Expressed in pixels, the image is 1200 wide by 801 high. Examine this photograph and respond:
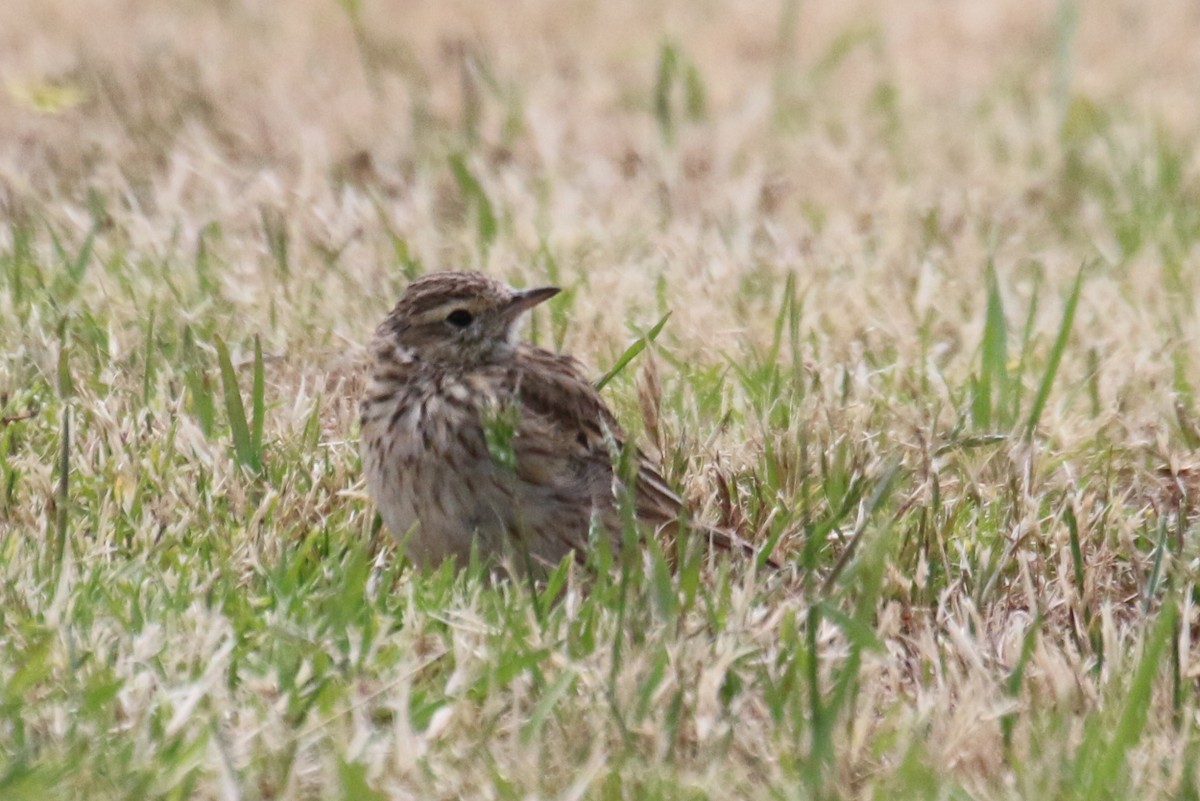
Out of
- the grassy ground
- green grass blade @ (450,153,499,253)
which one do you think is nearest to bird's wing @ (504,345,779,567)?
the grassy ground

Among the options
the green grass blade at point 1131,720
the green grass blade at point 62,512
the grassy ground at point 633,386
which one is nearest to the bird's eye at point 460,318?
the grassy ground at point 633,386

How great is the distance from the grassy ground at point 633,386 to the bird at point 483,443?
15 cm

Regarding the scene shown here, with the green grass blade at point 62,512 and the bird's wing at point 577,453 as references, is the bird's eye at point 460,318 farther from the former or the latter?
the green grass blade at point 62,512

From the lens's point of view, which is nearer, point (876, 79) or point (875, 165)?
point (875, 165)

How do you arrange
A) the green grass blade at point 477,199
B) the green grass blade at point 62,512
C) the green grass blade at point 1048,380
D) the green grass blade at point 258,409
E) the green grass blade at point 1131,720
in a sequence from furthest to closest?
the green grass blade at point 477,199, the green grass blade at point 1048,380, the green grass blade at point 258,409, the green grass blade at point 62,512, the green grass blade at point 1131,720

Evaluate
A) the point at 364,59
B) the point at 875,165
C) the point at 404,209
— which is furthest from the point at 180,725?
the point at 364,59

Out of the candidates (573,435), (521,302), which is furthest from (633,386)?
(573,435)

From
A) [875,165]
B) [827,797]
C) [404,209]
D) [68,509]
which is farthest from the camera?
[875,165]

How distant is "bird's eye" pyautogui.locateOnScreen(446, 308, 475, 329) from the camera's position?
17.2 ft

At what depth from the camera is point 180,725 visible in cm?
354

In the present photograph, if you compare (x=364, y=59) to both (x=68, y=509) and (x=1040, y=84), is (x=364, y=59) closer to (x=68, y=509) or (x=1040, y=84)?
(x=1040, y=84)

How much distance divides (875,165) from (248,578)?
4456 mm

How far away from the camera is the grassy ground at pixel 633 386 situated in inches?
144

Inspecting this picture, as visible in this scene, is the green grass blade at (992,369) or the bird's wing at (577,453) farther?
the green grass blade at (992,369)
